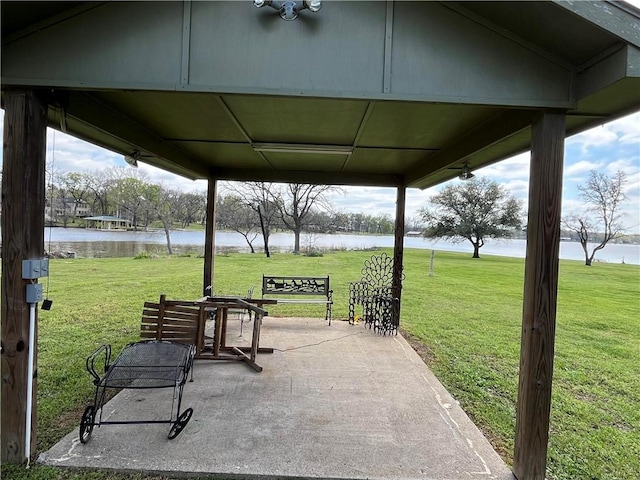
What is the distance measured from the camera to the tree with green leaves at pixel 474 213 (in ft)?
68.2

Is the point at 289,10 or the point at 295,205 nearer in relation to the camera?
the point at 289,10

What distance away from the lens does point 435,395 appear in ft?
10.7

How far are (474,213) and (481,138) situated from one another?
19731 millimetres

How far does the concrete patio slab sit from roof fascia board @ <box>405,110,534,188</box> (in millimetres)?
2169

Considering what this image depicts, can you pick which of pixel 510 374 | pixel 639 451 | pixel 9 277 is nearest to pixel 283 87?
pixel 9 277

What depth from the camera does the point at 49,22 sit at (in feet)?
6.47

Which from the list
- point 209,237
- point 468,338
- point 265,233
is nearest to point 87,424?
point 209,237

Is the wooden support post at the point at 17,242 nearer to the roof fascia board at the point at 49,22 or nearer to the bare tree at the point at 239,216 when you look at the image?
the roof fascia board at the point at 49,22

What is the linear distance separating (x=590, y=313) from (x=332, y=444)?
8.25 metres

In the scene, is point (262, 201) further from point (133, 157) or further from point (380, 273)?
point (133, 157)

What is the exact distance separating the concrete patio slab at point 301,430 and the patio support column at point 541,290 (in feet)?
0.89

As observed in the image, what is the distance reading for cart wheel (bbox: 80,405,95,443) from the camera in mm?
2309

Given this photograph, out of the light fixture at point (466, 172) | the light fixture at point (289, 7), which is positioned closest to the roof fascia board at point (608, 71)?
the light fixture at point (289, 7)

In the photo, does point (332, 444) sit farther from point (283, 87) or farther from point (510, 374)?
point (510, 374)
